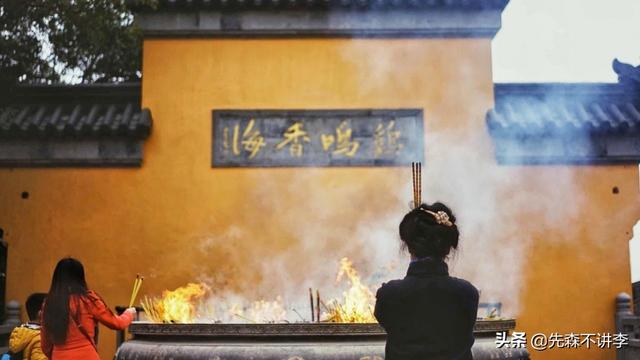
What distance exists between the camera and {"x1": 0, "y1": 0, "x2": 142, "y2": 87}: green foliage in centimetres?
776

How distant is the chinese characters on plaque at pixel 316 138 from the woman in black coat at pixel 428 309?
586 cm

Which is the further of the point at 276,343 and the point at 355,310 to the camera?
the point at 355,310

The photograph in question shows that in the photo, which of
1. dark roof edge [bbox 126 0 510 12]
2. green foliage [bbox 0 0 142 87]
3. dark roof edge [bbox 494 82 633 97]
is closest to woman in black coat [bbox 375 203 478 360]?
green foliage [bbox 0 0 142 87]

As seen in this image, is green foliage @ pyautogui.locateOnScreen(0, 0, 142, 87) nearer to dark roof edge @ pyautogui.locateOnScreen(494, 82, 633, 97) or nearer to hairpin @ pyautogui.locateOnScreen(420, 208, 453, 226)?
dark roof edge @ pyautogui.locateOnScreen(494, 82, 633, 97)

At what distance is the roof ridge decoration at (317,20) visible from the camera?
953 centimetres

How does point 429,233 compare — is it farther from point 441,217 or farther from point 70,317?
point 70,317

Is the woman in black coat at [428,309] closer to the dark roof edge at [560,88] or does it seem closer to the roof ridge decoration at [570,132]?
the roof ridge decoration at [570,132]

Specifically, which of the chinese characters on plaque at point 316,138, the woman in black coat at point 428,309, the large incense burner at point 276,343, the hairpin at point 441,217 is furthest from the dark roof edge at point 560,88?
the woman in black coat at point 428,309

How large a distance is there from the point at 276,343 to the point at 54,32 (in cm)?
425

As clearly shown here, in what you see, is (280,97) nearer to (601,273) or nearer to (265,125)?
(265,125)

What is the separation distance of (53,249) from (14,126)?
1.43m

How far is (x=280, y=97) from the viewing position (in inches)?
372

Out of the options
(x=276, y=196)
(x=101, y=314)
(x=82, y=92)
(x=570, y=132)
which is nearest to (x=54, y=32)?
(x=82, y=92)

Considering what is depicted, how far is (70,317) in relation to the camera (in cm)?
494
